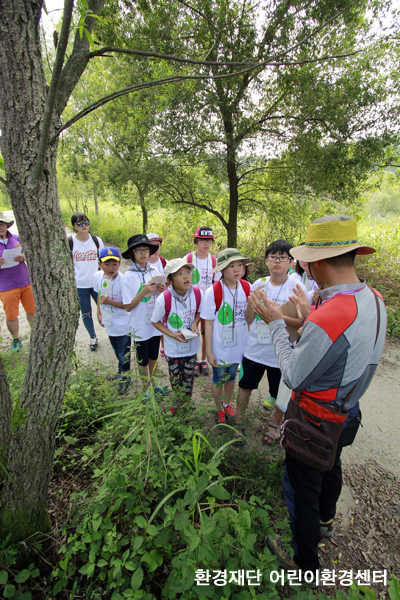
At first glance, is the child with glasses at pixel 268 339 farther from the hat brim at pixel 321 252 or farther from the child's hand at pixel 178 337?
the hat brim at pixel 321 252

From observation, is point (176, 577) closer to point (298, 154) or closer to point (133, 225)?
point (298, 154)

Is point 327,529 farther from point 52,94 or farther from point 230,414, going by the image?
point 52,94

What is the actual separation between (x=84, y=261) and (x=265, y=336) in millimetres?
3221

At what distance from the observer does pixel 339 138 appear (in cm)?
566

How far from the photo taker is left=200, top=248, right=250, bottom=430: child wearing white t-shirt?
2.89 meters

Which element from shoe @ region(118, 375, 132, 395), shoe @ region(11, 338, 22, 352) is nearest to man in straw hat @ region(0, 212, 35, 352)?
shoe @ region(11, 338, 22, 352)

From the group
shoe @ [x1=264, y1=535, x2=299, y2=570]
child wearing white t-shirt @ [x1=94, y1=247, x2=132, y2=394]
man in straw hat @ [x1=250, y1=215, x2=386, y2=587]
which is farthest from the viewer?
child wearing white t-shirt @ [x1=94, y1=247, x2=132, y2=394]

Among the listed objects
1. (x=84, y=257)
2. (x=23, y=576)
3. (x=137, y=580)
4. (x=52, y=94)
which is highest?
(x=52, y=94)

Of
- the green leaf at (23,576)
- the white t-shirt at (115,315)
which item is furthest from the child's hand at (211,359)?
the green leaf at (23,576)

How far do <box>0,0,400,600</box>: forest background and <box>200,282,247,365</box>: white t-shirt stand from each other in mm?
752

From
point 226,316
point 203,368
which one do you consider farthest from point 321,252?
point 203,368

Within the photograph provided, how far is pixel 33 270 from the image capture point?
1645mm

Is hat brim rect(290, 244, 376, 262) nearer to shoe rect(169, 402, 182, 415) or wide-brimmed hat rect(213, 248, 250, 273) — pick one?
wide-brimmed hat rect(213, 248, 250, 273)

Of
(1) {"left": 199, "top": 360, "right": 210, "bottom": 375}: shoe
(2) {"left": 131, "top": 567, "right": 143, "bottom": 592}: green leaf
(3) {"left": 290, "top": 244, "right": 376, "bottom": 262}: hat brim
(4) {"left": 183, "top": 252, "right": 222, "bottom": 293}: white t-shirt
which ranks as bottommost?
(1) {"left": 199, "top": 360, "right": 210, "bottom": 375}: shoe
